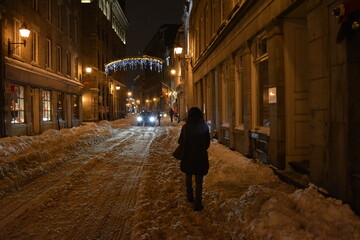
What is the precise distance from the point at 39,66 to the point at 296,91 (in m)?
17.8

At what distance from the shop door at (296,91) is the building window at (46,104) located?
1877 centimetres

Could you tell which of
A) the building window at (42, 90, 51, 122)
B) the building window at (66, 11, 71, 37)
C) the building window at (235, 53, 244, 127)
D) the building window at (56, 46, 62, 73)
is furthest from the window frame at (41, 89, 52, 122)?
the building window at (235, 53, 244, 127)

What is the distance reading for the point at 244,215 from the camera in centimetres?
466

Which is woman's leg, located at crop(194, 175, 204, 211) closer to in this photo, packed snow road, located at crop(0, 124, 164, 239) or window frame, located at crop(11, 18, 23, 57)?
packed snow road, located at crop(0, 124, 164, 239)

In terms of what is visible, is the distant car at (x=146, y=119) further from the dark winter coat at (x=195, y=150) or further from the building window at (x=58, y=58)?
the dark winter coat at (x=195, y=150)

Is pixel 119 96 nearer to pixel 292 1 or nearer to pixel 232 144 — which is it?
pixel 232 144

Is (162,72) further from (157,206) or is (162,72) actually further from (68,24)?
(157,206)

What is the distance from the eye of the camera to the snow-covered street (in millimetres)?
4230

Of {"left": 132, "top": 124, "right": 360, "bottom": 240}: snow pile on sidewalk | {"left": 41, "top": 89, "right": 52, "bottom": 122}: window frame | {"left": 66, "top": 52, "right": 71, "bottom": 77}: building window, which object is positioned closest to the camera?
{"left": 132, "top": 124, "right": 360, "bottom": 240}: snow pile on sidewalk

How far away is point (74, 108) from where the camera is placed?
29969mm

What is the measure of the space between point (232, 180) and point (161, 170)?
7.74 ft

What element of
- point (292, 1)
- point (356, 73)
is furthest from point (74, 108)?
point (356, 73)

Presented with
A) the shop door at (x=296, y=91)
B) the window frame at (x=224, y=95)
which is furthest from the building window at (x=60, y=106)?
the shop door at (x=296, y=91)

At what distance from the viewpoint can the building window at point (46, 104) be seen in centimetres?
2164
